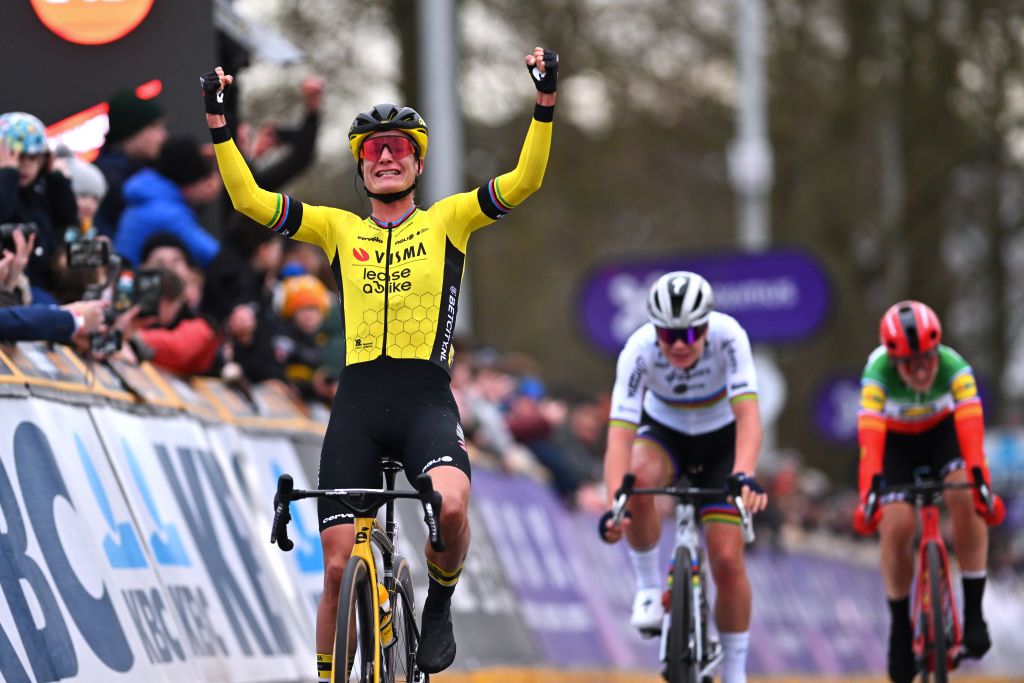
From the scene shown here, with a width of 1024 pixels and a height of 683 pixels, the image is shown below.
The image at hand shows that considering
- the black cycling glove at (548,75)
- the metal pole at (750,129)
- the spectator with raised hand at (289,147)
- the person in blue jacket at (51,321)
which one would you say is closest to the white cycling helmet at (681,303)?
the black cycling glove at (548,75)

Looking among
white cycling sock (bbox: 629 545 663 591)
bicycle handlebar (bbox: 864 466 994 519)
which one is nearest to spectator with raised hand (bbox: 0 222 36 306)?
white cycling sock (bbox: 629 545 663 591)

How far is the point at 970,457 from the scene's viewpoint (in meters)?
10.2

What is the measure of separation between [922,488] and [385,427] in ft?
13.5

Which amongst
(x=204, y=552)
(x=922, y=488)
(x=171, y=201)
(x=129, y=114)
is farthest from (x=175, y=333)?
(x=922, y=488)

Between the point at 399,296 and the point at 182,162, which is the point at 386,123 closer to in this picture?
the point at 399,296

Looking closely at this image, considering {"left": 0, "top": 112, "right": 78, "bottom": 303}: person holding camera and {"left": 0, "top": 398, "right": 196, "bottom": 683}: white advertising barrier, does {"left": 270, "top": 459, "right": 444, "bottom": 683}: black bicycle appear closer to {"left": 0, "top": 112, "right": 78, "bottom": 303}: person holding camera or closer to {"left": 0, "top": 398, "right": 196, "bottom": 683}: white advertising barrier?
{"left": 0, "top": 398, "right": 196, "bottom": 683}: white advertising barrier

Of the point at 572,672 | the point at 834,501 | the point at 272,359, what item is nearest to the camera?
the point at 272,359

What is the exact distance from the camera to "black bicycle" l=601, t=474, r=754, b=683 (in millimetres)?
9164

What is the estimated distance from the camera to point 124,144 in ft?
36.0

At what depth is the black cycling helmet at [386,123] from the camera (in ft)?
24.3

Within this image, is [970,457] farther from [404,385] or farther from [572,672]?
[572,672]

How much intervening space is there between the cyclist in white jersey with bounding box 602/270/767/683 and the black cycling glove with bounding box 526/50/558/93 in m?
2.08

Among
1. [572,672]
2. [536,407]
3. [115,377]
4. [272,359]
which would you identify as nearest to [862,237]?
[536,407]

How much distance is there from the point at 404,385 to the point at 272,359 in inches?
187
